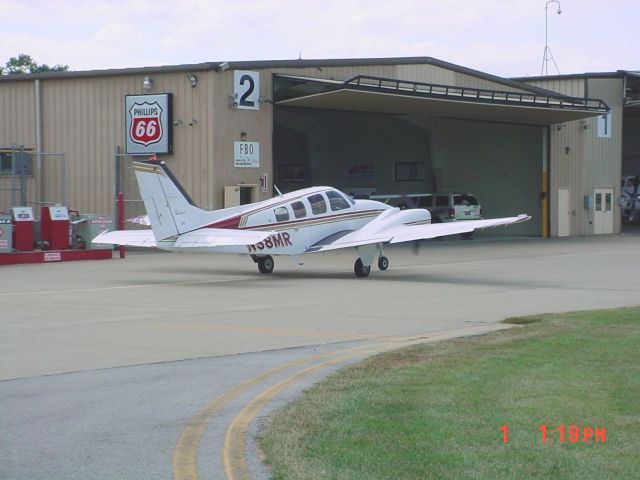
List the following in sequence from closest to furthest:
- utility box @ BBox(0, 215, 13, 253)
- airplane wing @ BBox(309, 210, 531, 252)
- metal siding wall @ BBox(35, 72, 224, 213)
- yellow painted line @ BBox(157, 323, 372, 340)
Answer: yellow painted line @ BBox(157, 323, 372, 340), airplane wing @ BBox(309, 210, 531, 252), utility box @ BBox(0, 215, 13, 253), metal siding wall @ BBox(35, 72, 224, 213)

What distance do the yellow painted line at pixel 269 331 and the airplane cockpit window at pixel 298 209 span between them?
9.39m

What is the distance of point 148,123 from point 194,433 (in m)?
30.2

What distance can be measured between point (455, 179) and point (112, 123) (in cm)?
2204

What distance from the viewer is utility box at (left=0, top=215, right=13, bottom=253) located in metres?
30.1

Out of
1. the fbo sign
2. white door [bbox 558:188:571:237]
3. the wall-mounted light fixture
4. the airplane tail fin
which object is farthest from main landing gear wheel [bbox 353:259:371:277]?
white door [bbox 558:188:571:237]

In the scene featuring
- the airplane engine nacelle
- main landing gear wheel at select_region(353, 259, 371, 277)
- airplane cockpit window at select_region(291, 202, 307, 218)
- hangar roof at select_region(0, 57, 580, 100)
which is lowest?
main landing gear wheel at select_region(353, 259, 371, 277)

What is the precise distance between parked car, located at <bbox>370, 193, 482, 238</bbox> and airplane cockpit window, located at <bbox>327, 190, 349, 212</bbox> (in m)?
21.5

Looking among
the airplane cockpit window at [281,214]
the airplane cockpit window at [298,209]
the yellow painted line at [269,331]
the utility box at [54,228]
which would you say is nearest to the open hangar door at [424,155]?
the utility box at [54,228]

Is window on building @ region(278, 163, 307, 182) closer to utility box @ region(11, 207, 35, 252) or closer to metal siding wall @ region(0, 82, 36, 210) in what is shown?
metal siding wall @ region(0, 82, 36, 210)

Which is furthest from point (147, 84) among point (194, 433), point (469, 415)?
point (469, 415)

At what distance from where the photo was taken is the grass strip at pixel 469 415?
692cm

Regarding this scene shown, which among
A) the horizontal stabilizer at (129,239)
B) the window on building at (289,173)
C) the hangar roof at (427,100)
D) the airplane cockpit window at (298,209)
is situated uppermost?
the hangar roof at (427,100)

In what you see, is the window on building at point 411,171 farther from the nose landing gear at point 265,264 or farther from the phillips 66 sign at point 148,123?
the nose landing gear at point 265,264

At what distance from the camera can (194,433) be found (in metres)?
8.27
